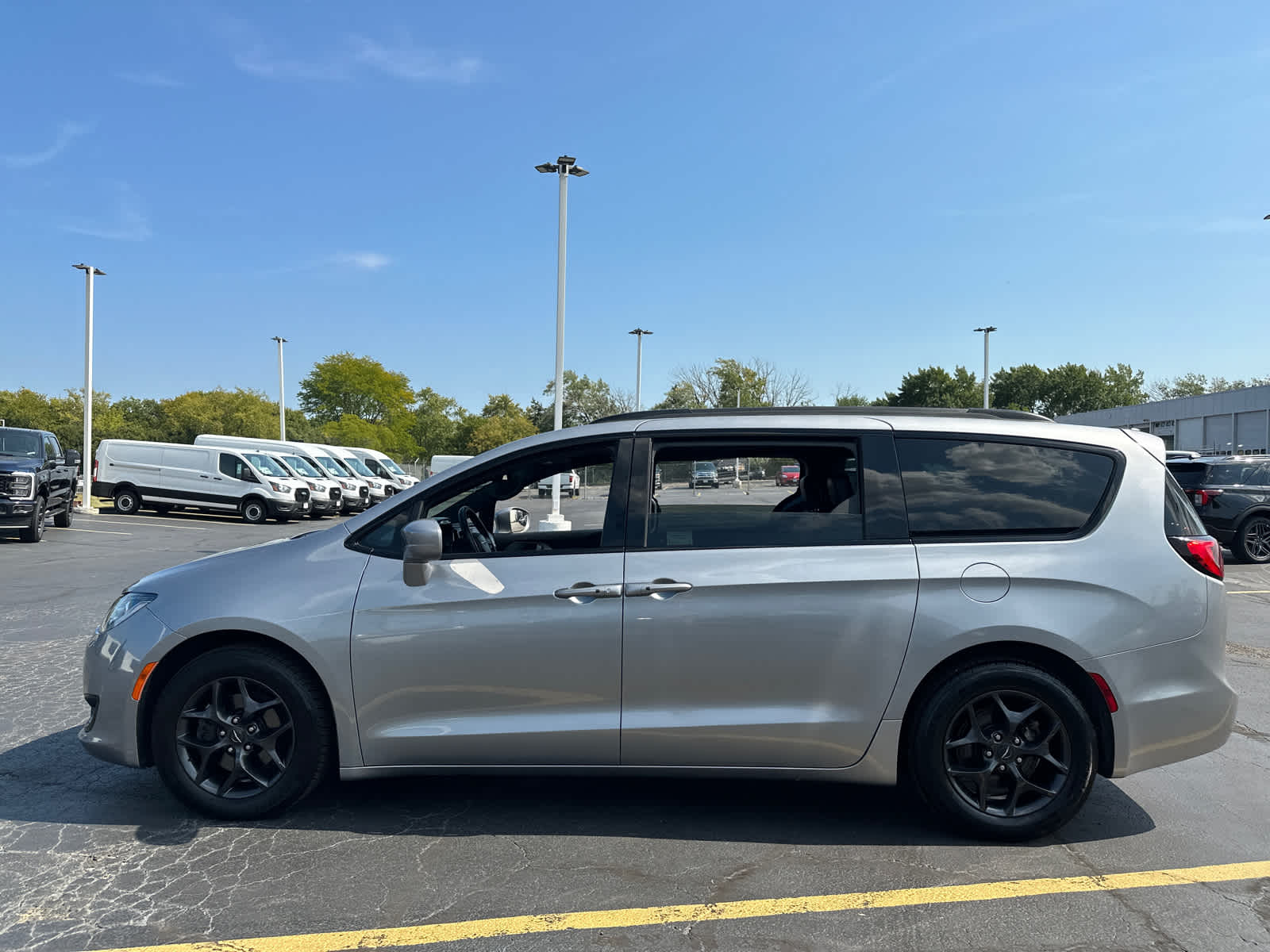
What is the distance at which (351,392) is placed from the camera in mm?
91312

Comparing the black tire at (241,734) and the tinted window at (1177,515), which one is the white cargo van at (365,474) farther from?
the tinted window at (1177,515)

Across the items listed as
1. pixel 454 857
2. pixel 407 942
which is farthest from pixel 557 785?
pixel 407 942

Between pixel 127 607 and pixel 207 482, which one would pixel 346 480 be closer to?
pixel 207 482

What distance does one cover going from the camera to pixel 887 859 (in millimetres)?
3646

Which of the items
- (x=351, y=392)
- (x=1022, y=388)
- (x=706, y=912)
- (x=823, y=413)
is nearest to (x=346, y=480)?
(x=823, y=413)

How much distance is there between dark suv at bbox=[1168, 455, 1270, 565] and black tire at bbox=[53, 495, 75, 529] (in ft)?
70.1

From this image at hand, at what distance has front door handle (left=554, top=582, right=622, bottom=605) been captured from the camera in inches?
148

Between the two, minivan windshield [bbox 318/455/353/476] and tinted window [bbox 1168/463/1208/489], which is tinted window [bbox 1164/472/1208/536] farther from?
minivan windshield [bbox 318/455/353/476]

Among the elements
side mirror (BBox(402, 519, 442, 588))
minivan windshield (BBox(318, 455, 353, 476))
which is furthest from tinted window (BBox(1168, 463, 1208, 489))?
minivan windshield (BBox(318, 455, 353, 476))

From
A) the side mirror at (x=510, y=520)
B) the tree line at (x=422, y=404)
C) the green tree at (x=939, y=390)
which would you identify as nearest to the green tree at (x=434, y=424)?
the tree line at (x=422, y=404)

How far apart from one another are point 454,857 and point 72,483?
2027 cm

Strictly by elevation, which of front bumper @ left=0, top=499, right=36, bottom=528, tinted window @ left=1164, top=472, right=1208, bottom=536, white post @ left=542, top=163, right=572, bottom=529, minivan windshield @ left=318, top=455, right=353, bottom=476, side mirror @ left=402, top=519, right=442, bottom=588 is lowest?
front bumper @ left=0, top=499, right=36, bottom=528

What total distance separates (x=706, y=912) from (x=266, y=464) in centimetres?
2531

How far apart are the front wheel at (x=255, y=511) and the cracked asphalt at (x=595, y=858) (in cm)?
2137
